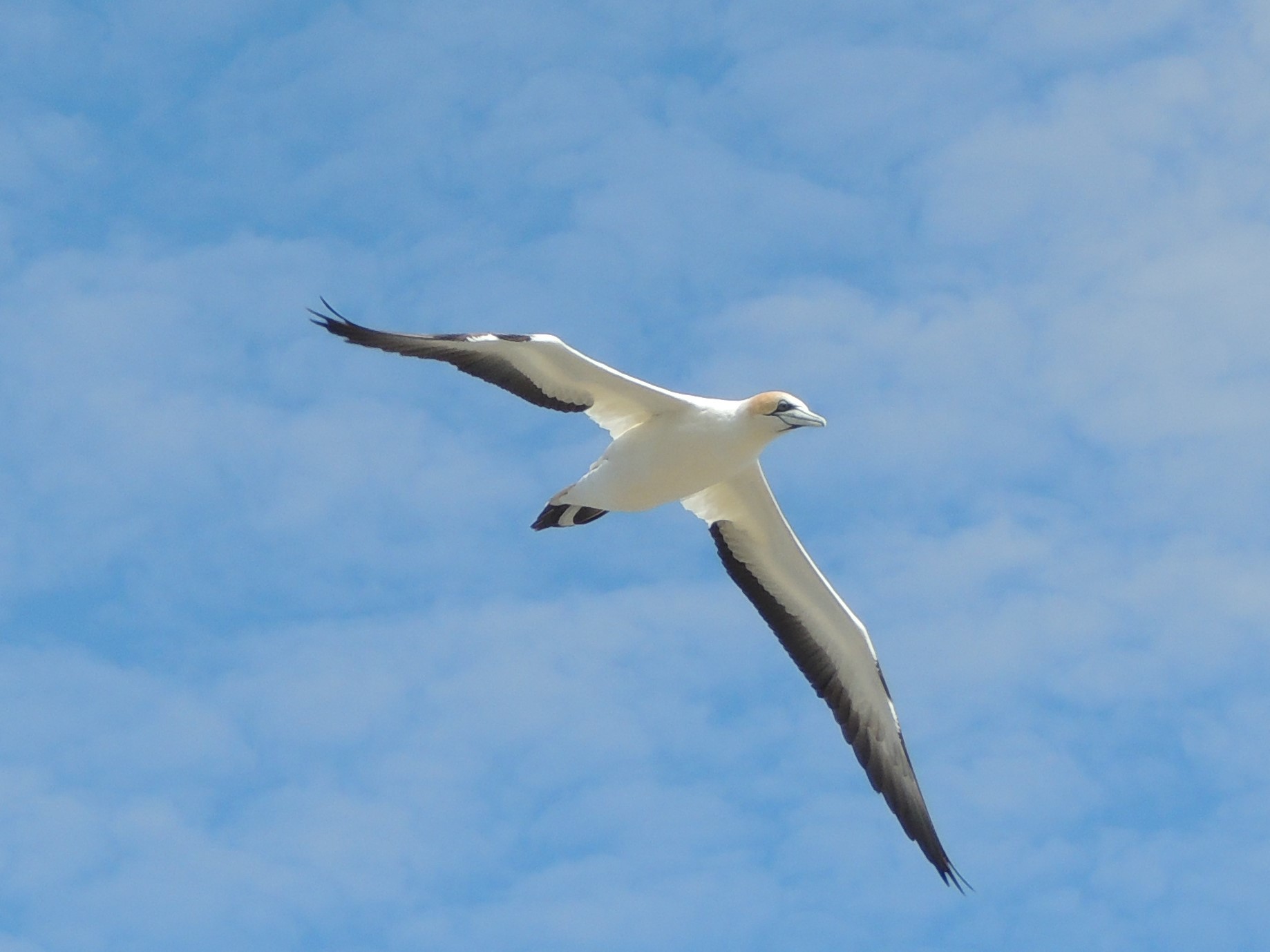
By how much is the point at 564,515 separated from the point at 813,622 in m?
3.22

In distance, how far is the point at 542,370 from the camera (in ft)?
56.4

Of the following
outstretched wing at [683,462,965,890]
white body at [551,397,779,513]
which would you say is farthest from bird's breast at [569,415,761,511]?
outstretched wing at [683,462,965,890]

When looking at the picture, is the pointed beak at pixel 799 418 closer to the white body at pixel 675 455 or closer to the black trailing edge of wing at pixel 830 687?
the white body at pixel 675 455

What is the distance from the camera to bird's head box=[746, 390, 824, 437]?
1705 cm

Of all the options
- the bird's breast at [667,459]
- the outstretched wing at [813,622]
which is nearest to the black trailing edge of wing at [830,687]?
the outstretched wing at [813,622]

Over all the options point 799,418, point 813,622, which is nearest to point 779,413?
point 799,418

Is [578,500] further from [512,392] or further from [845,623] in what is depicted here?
[845,623]

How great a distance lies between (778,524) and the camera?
18.5 meters

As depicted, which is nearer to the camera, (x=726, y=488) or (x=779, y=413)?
(x=779, y=413)

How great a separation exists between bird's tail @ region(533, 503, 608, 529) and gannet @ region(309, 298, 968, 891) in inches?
0.7

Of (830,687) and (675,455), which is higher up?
(675,455)

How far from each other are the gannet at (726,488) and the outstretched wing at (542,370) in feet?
0.05

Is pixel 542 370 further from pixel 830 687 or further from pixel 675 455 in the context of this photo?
pixel 830 687

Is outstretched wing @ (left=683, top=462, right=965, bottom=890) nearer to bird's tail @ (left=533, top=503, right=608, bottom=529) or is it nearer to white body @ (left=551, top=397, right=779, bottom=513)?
white body @ (left=551, top=397, right=779, bottom=513)
